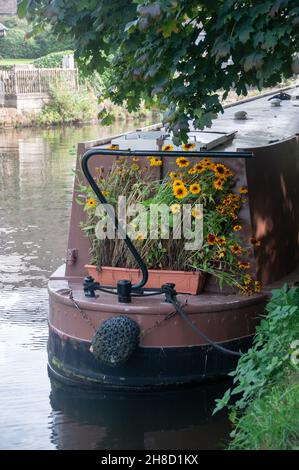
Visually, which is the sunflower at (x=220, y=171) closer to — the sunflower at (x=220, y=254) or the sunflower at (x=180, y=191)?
the sunflower at (x=180, y=191)

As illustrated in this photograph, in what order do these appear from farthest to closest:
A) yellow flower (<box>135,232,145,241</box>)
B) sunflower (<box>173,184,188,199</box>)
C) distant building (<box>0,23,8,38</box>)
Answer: distant building (<box>0,23,8,38</box>) → yellow flower (<box>135,232,145,241</box>) → sunflower (<box>173,184,188,199</box>)

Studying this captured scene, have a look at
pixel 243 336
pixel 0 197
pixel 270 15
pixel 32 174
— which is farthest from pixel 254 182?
pixel 32 174

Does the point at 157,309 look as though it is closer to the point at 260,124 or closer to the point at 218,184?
the point at 218,184

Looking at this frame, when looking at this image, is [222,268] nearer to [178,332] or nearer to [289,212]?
[178,332]

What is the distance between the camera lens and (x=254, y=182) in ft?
26.9

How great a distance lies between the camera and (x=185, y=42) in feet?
23.2

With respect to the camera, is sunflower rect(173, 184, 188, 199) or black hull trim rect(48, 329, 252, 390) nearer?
black hull trim rect(48, 329, 252, 390)

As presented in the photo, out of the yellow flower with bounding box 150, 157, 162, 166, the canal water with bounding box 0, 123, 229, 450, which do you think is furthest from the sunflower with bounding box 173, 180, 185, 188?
the canal water with bounding box 0, 123, 229, 450

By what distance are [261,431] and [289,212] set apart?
13.3 ft

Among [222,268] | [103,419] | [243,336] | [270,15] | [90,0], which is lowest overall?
[103,419]

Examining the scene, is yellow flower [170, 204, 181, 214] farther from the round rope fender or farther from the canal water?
the canal water

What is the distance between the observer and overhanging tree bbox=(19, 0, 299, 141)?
6496mm

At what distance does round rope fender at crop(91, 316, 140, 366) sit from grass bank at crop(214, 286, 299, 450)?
3.26 ft

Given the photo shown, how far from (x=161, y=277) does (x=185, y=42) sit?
1976 millimetres
